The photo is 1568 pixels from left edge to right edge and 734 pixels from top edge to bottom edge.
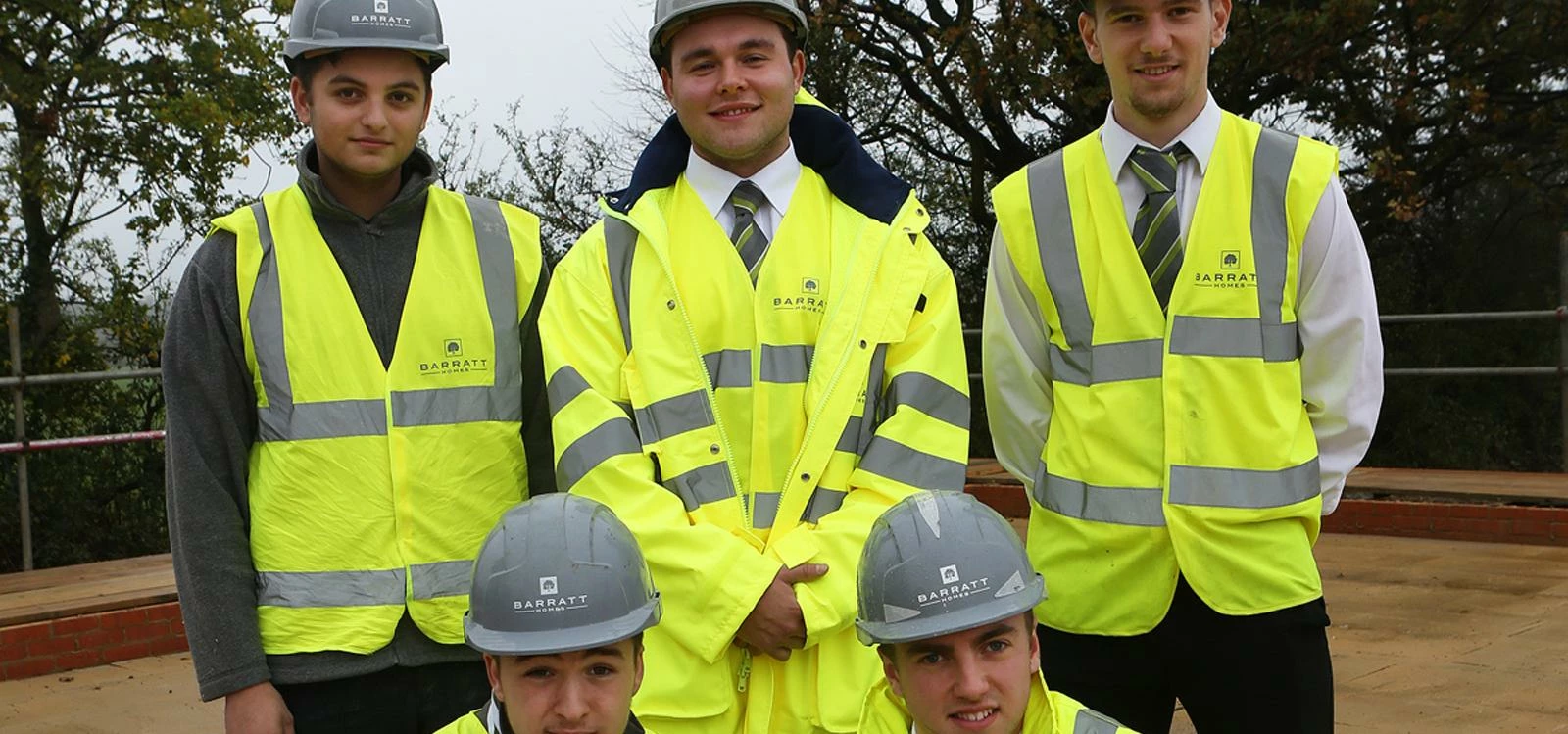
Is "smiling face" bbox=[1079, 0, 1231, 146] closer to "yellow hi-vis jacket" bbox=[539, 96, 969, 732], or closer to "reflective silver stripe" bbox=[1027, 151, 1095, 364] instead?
"reflective silver stripe" bbox=[1027, 151, 1095, 364]

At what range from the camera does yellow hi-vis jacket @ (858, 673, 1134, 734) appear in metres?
3.01

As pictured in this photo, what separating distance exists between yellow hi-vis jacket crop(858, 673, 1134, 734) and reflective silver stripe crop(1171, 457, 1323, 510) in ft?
1.79

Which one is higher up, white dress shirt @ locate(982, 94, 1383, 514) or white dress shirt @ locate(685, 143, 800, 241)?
white dress shirt @ locate(685, 143, 800, 241)

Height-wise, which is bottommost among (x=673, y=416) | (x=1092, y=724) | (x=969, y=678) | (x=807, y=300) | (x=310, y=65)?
(x=1092, y=724)

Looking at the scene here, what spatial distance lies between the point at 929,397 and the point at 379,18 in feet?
4.79

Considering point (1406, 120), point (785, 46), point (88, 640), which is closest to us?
point (785, 46)

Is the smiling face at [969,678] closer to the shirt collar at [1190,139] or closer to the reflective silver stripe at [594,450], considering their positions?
the reflective silver stripe at [594,450]

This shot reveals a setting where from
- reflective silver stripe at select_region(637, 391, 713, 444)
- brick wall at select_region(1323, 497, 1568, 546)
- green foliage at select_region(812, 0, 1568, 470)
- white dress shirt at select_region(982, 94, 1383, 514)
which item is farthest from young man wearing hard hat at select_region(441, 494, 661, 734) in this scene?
green foliage at select_region(812, 0, 1568, 470)

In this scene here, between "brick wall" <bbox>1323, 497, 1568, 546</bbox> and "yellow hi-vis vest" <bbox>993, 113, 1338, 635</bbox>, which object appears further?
"brick wall" <bbox>1323, 497, 1568, 546</bbox>

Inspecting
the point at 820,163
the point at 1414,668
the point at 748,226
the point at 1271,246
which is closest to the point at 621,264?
the point at 748,226

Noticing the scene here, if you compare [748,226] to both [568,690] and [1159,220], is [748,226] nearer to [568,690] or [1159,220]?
[1159,220]

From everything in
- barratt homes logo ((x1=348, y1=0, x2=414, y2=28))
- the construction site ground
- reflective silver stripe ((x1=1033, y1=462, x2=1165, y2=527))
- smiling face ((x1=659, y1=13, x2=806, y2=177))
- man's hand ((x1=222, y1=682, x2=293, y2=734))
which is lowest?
the construction site ground

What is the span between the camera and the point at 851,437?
132 inches

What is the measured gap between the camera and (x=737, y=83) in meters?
3.42
